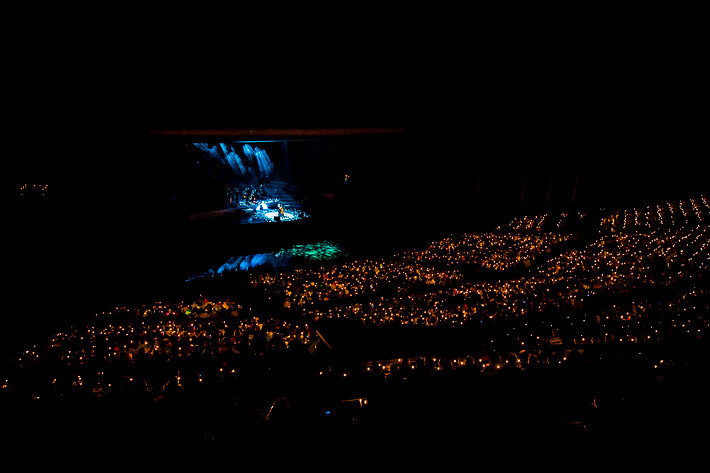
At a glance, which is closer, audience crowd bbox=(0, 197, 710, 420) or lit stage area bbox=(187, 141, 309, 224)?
audience crowd bbox=(0, 197, 710, 420)

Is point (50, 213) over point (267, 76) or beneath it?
over

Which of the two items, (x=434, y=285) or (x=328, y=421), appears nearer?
(x=328, y=421)

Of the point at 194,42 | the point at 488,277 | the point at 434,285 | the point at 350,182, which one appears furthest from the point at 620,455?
the point at 350,182

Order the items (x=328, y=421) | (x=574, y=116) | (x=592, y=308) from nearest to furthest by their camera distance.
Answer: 1. (x=328, y=421)
2. (x=592, y=308)
3. (x=574, y=116)

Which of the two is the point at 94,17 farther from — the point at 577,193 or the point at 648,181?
the point at 648,181

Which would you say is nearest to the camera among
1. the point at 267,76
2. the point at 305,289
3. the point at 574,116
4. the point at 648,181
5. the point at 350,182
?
the point at 267,76

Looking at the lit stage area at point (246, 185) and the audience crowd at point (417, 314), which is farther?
the lit stage area at point (246, 185)

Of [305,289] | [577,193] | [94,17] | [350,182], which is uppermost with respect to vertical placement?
[350,182]

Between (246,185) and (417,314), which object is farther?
(246,185)

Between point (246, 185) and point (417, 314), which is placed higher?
point (246, 185)

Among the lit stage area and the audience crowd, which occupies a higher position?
the lit stage area

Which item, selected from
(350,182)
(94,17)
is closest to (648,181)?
(350,182)
